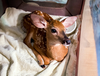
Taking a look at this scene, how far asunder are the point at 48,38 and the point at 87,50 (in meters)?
0.38

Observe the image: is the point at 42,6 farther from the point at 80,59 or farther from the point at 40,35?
the point at 80,59

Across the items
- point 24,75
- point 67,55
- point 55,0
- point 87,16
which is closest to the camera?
point 24,75

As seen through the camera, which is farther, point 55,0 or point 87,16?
point 55,0

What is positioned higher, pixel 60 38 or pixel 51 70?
pixel 60 38

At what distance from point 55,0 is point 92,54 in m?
0.75

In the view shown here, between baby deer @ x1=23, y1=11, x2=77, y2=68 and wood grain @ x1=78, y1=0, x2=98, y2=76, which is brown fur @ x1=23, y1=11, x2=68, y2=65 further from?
wood grain @ x1=78, y1=0, x2=98, y2=76

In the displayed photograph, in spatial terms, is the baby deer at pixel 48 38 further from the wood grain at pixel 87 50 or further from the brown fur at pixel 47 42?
the wood grain at pixel 87 50

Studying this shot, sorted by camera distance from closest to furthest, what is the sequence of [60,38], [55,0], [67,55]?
[60,38] < [67,55] < [55,0]

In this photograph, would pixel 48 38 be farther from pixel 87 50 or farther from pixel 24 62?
pixel 87 50

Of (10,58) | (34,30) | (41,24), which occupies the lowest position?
(10,58)

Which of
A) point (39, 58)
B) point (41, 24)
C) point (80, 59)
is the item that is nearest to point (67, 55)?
point (80, 59)

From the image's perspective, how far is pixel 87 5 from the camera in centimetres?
130

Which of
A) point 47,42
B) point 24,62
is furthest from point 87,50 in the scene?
point 24,62

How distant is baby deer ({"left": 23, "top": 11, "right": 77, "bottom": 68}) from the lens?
2.27ft
